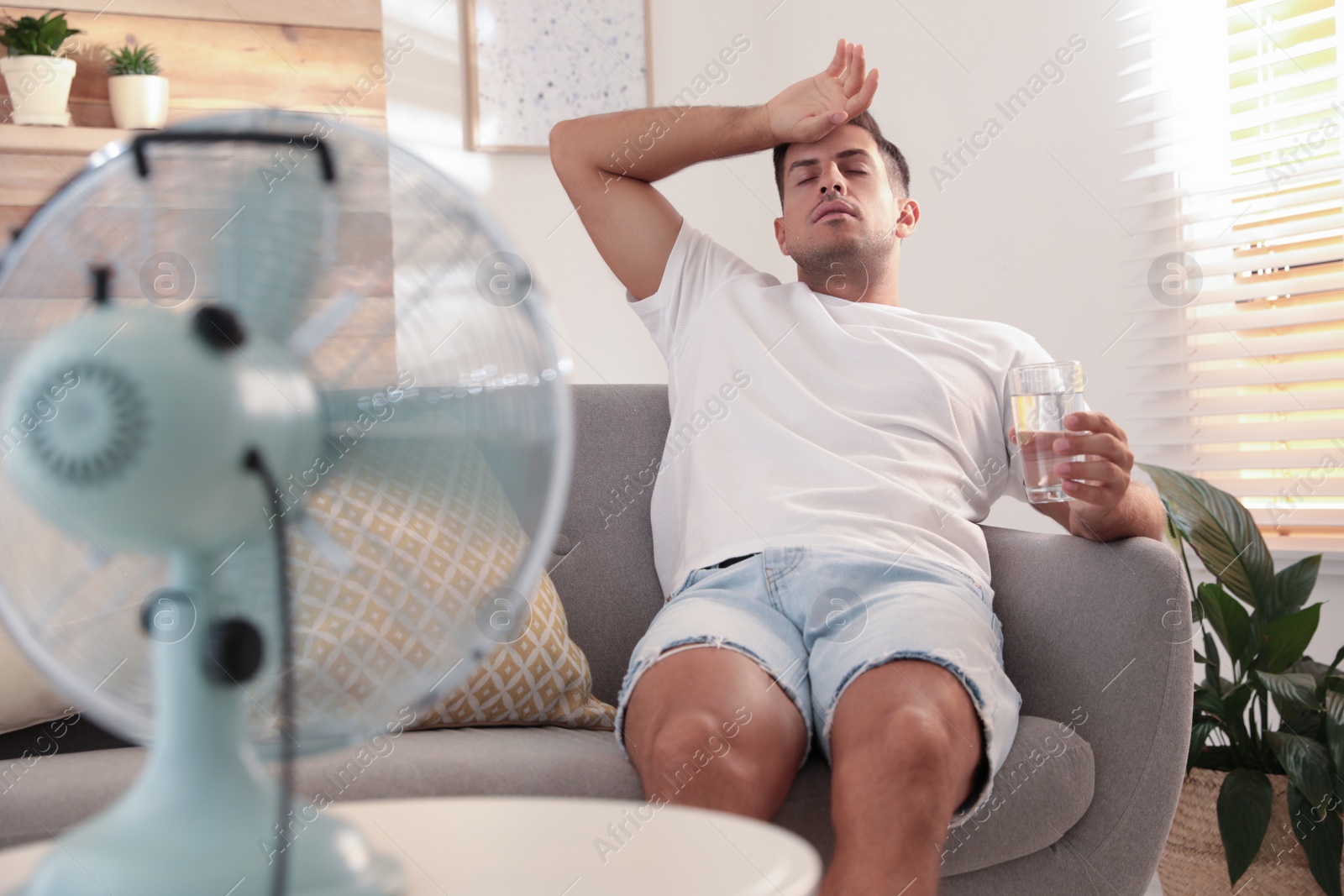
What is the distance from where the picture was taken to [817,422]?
148 centimetres

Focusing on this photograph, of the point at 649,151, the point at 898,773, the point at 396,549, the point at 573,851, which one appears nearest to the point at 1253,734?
the point at 898,773

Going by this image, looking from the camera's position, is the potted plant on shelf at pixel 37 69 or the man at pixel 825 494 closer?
the man at pixel 825 494

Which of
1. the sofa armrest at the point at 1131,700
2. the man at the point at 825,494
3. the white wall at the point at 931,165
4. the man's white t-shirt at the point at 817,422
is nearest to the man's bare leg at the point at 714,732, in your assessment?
the man at the point at 825,494

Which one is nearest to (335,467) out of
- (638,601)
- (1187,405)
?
(638,601)

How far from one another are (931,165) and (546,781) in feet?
6.50

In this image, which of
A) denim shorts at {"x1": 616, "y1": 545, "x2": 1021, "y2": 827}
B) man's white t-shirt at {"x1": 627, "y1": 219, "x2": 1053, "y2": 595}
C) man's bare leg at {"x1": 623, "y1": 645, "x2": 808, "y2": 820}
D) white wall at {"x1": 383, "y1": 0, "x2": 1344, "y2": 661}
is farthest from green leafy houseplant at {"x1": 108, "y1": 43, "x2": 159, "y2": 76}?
man's bare leg at {"x1": 623, "y1": 645, "x2": 808, "y2": 820}

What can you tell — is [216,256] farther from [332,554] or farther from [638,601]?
[638,601]

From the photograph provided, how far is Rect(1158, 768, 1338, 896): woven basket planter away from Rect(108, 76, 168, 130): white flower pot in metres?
2.39

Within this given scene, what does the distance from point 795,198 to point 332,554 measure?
1.36 m

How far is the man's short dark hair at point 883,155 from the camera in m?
1.71

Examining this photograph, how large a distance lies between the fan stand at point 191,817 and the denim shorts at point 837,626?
2.70ft

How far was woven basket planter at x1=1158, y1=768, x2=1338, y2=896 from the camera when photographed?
157cm

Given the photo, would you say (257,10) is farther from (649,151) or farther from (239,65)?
(649,151)

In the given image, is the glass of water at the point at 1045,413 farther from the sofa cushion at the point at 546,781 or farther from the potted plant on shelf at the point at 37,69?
the potted plant on shelf at the point at 37,69
